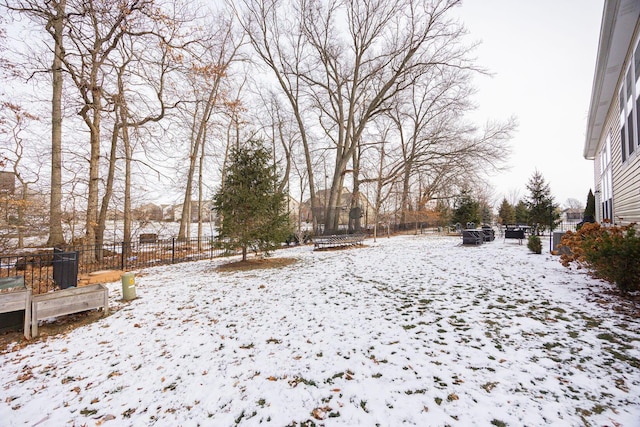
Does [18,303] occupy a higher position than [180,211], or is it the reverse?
[180,211]

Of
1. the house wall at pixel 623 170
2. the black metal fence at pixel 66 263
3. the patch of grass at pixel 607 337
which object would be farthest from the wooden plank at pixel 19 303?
the house wall at pixel 623 170

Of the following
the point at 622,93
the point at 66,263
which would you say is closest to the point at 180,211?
the point at 66,263

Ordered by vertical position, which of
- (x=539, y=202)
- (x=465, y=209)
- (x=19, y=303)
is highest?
(x=539, y=202)

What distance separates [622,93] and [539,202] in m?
13.0

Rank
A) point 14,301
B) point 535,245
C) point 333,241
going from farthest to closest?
point 333,241, point 535,245, point 14,301

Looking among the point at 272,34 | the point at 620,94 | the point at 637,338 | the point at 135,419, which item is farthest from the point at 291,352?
→ the point at 272,34

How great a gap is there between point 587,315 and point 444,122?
19.5 meters

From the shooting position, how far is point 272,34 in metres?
16.4

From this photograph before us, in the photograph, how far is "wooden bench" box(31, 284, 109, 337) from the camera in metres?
4.11

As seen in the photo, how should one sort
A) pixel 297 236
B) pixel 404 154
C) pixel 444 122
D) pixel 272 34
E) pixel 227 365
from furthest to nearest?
1. pixel 404 154
2. pixel 444 122
3. pixel 297 236
4. pixel 272 34
5. pixel 227 365

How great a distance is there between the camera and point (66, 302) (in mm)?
4410

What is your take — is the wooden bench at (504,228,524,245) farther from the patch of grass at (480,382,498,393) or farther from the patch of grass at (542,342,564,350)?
the patch of grass at (480,382,498,393)

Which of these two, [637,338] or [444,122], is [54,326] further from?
[444,122]

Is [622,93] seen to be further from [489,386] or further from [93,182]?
[93,182]
